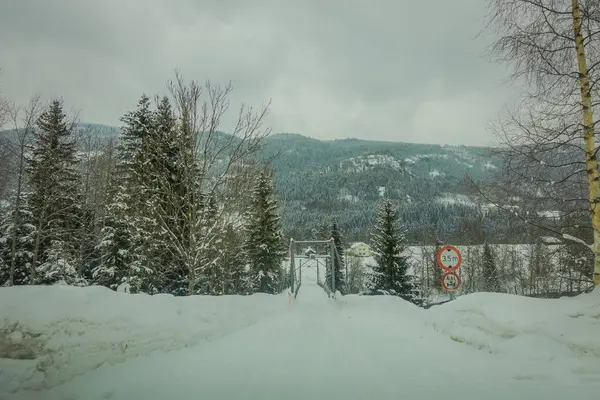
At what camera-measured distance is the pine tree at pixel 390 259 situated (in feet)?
101

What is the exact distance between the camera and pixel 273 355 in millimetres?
6387

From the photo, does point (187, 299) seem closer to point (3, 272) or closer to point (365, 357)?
point (365, 357)

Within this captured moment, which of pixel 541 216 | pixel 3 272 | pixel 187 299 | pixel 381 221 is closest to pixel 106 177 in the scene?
pixel 3 272

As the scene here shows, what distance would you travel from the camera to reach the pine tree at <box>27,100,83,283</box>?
1848 centimetres

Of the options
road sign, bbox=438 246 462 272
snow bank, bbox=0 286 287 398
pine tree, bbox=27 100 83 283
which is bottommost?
snow bank, bbox=0 286 287 398

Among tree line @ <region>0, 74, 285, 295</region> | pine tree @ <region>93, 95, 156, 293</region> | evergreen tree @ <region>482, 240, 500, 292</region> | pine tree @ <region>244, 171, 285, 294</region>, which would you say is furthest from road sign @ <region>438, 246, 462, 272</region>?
evergreen tree @ <region>482, 240, 500, 292</region>

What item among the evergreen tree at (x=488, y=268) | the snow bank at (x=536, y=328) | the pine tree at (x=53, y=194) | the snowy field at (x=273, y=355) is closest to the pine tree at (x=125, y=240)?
the pine tree at (x=53, y=194)

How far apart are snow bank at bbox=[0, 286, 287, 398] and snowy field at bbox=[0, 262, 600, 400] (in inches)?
0.5

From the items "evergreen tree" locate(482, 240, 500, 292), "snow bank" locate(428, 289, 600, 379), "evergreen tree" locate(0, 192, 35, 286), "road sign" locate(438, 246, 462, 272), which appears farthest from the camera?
"evergreen tree" locate(482, 240, 500, 292)

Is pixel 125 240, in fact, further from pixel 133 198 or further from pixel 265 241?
pixel 265 241

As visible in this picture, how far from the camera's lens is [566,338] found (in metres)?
5.03

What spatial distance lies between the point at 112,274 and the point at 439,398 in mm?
18939

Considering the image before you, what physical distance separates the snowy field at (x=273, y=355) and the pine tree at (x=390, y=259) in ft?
77.7

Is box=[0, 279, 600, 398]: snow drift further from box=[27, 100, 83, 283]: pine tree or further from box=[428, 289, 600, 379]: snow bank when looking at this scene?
Result: box=[27, 100, 83, 283]: pine tree
